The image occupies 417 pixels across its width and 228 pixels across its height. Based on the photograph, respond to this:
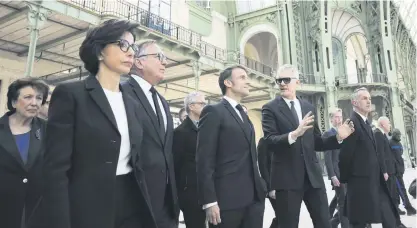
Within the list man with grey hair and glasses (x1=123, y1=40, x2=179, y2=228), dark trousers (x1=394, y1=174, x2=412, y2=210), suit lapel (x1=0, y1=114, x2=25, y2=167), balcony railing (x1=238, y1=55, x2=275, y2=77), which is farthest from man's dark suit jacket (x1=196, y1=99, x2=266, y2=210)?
balcony railing (x1=238, y1=55, x2=275, y2=77)

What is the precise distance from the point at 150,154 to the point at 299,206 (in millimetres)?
1709

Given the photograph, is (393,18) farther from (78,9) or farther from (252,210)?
(252,210)

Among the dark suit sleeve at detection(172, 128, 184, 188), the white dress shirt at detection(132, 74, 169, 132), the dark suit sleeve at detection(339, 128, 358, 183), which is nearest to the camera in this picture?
the white dress shirt at detection(132, 74, 169, 132)

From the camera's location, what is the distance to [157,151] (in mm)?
2158

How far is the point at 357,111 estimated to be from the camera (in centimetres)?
380

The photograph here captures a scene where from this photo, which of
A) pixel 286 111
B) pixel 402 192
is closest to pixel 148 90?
pixel 286 111

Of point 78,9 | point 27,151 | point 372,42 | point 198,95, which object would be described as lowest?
point 27,151

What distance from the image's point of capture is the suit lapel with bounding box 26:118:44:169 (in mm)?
2721

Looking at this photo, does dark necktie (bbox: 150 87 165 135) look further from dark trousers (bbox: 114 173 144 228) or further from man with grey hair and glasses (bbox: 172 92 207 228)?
man with grey hair and glasses (bbox: 172 92 207 228)

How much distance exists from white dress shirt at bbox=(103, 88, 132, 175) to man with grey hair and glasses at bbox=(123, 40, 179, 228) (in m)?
0.19

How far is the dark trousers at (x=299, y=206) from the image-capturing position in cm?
298

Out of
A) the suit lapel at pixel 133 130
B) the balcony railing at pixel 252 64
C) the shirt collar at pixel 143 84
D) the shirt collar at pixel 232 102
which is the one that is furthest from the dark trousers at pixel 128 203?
the balcony railing at pixel 252 64

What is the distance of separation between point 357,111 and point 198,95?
2109 millimetres

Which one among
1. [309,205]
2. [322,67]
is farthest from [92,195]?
[322,67]
